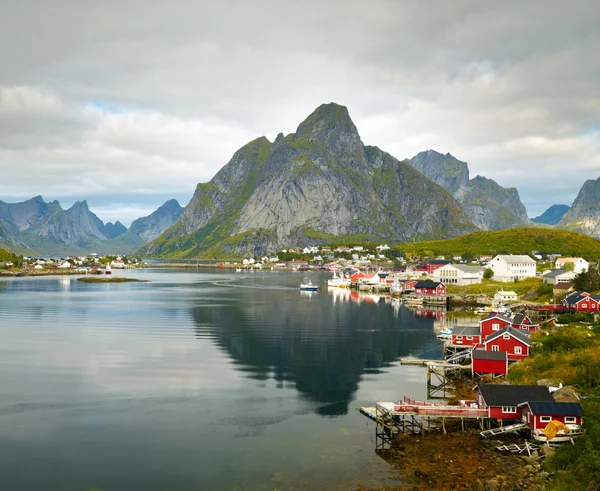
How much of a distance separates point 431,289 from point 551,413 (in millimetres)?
83013

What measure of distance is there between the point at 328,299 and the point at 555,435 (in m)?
86.5

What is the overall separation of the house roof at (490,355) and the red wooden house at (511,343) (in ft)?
9.74

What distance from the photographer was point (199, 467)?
2786cm

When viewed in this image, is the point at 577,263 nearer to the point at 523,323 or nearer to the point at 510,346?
the point at 523,323

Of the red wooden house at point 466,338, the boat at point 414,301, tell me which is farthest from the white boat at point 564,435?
the boat at point 414,301

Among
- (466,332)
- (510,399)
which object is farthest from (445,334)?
(510,399)

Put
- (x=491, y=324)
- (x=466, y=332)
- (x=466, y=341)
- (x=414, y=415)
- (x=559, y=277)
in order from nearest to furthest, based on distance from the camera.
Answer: (x=414, y=415) → (x=466, y=341) → (x=466, y=332) → (x=491, y=324) → (x=559, y=277)

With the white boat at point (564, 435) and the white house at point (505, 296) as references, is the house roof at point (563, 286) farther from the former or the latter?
the white boat at point (564, 435)

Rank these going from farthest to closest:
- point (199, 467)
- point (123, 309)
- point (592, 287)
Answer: point (123, 309) → point (592, 287) → point (199, 467)

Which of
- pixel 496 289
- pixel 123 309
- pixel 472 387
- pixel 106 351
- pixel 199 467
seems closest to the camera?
pixel 199 467

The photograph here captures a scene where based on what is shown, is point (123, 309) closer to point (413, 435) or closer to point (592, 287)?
point (413, 435)

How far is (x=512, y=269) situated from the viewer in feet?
429

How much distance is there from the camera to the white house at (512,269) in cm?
13038

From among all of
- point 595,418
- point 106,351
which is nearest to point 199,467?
point 595,418
